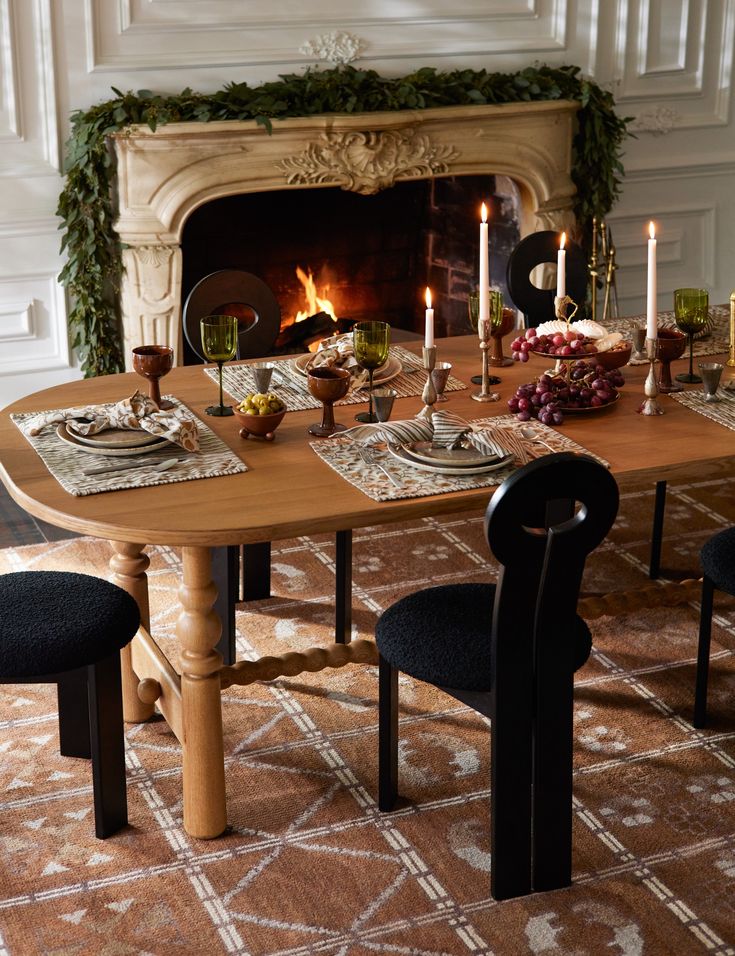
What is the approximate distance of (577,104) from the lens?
5043mm

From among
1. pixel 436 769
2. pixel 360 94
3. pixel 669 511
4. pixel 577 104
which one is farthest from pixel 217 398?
pixel 577 104

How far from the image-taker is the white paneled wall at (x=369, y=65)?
14.4 feet

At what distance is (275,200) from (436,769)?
3.10m

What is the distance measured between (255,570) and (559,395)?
114 centimetres

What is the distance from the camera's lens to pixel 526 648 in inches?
85.8

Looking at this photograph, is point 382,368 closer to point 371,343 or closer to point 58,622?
point 371,343

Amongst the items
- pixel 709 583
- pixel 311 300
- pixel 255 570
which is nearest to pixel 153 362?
pixel 255 570

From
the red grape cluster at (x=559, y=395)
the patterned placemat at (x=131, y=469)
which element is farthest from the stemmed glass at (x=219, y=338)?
the red grape cluster at (x=559, y=395)

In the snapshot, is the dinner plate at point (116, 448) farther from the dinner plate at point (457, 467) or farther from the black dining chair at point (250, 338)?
the black dining chair at point (250, 338)

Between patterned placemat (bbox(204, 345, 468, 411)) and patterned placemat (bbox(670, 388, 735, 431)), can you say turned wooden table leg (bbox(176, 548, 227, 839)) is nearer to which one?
patterned placemat (bbox(204, 345, 468, 411))

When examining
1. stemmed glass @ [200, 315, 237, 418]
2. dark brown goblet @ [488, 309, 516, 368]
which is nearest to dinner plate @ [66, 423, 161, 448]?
stemmed glass @ [200, 315, 237, 418]

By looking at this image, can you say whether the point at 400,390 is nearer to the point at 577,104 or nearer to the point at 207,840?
the point at 207,840

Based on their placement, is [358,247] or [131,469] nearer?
[131,469]

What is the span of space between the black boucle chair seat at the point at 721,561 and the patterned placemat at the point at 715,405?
0.27m
